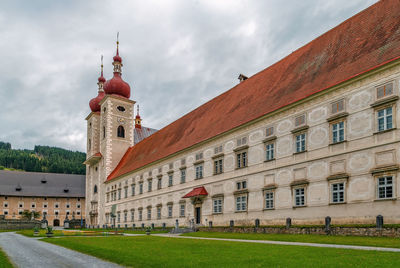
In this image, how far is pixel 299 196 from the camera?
974 inches

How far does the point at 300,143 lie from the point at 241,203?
7714 millimetres

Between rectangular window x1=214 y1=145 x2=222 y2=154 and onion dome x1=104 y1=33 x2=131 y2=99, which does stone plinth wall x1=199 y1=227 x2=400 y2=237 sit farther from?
onion dome x1=104 y1=33 x2=131 y2=99

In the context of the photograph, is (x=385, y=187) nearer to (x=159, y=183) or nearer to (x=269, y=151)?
(x=269, y=151)

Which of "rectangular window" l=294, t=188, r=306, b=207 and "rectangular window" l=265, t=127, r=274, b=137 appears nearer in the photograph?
"rectangular window" l=294, t=188, r=306, b=207

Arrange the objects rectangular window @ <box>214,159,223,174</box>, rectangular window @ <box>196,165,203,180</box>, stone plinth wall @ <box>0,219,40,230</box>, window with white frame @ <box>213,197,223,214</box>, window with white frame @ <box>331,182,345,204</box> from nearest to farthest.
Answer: window with white frame @ <box>331,182,345,204</box> < window with white frame @ <box>213,197,223,214</box> < rectangular window @ <box>214,159,223,174</box> < rectangular window @ <box>196,165,203,180</box> < stone plinth wall @ <box>0,219,40,230</box>

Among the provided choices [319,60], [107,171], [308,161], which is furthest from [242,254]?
[107,171]

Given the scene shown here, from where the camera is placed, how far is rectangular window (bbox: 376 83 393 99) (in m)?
20.0

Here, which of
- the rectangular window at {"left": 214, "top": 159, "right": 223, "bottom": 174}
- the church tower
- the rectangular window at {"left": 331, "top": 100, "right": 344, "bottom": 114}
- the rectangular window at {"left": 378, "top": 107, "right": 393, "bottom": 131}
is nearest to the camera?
the rectangular window at {"left": 378, "top": 107, "right": 393, "bottom": 131}

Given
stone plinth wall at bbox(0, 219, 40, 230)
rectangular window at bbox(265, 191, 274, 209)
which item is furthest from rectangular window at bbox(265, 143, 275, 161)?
stone plinth wall at bbox(0, 219, 40, 230)

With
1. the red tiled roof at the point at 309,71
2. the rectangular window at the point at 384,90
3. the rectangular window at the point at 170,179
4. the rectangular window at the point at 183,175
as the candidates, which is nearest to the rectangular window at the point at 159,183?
the rectangular window at the point at 170,179

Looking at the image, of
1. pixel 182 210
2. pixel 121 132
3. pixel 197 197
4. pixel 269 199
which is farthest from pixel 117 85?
pixel 269 199

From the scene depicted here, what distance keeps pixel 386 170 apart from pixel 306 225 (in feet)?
19.9

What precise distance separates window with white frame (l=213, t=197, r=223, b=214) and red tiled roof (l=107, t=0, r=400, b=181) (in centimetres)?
582

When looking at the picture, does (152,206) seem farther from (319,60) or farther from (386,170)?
(386,170)
